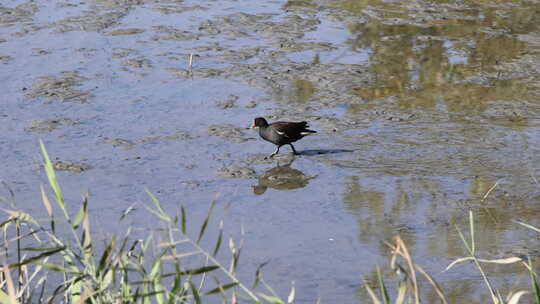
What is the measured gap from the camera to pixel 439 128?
31.7 ft

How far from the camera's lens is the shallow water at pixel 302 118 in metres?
7.07

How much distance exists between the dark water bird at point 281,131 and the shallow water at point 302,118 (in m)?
0.23

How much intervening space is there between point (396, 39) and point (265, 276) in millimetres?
7664

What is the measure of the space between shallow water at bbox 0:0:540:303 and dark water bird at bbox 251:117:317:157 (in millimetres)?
231

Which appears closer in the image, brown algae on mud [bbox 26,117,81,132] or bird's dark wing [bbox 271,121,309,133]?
bird's dark wing [bbox 271,121,309,133]

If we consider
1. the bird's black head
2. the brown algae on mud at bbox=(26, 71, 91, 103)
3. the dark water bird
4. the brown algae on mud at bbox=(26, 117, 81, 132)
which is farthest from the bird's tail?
the brown algae on mud at bbox=(26, 71, 91, 103)

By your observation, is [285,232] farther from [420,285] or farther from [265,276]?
[420,285]

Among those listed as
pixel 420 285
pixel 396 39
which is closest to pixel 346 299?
pixel 420 285

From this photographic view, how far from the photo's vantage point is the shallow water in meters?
7.07

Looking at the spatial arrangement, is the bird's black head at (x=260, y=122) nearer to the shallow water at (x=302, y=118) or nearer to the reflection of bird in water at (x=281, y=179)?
the shallow water at (x=302, y=118)

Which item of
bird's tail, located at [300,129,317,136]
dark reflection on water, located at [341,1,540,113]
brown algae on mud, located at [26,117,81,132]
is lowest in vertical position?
dark reflection on water, located at [341,1,540,113]

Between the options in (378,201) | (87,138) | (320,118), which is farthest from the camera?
(320,118)

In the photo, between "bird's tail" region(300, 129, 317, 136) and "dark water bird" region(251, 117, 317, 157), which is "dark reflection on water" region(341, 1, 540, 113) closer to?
"bird's tail" region(300, 129, 317, 136)

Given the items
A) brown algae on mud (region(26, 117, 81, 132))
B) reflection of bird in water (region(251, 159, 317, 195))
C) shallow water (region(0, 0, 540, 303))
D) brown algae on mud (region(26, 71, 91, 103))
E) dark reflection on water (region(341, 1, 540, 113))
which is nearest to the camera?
shallow water (region(0, 0, 540, 303))
